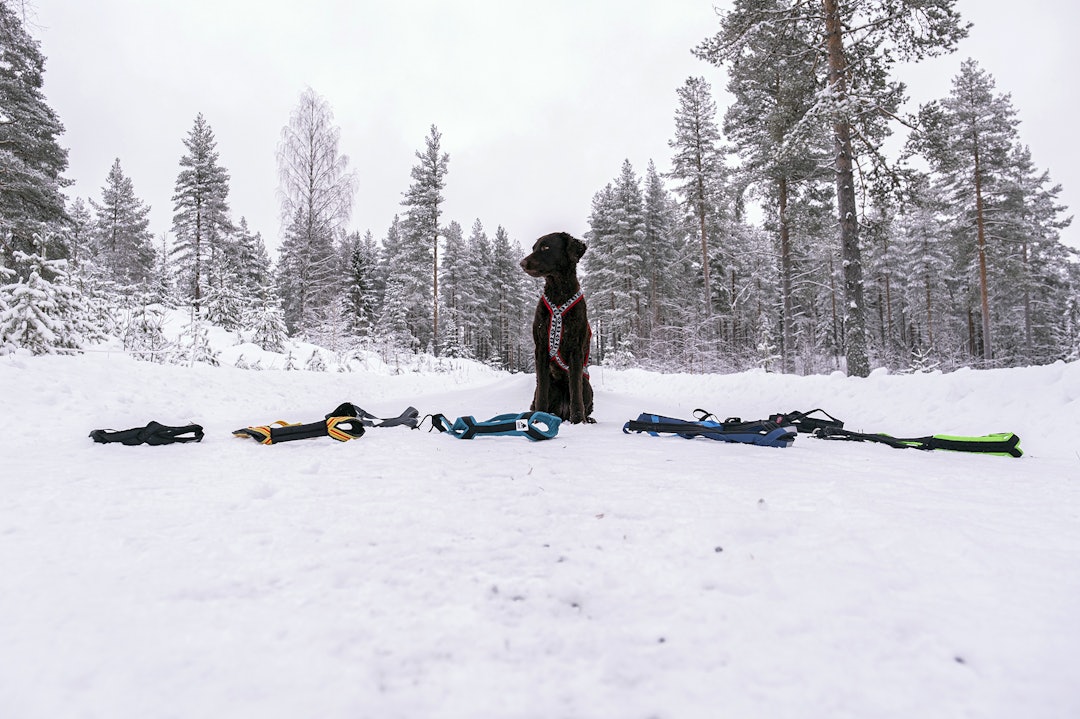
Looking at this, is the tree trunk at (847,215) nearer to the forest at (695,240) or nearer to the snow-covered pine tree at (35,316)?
the forest at (695,240)

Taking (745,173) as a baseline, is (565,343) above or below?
below

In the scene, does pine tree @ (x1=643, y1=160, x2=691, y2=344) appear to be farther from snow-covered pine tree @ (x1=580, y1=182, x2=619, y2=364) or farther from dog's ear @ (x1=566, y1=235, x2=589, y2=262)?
dog's ear @ (x1=566, y1=235, x2=589, y2=262)

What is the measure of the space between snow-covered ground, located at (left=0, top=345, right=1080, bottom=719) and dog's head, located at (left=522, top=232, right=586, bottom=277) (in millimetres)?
→ 2667

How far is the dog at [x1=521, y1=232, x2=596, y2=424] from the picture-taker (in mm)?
4043

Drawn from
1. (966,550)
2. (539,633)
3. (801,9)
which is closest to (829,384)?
(966,550)

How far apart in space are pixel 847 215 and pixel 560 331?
27.9 feet

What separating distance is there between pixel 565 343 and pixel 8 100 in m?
21.8

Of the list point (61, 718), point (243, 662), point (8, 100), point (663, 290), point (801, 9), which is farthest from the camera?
point (663, 290)

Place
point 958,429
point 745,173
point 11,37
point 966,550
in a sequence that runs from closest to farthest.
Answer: point 966,550 → point 958,429 → point 11,37 → point 745,173

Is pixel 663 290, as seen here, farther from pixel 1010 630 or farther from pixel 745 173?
pixel 1010 630

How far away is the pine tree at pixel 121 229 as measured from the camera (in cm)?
3188

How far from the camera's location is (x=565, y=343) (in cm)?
407

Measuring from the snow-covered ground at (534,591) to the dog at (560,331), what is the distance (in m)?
2.19

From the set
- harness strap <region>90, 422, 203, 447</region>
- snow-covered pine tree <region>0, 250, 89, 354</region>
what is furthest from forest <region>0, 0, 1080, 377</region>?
harness strap <region>90, 422, 203, 447</region>
